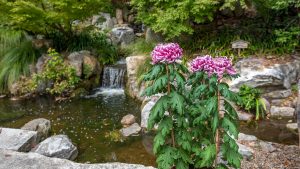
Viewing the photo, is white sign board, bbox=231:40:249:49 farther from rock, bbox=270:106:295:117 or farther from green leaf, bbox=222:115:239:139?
green leaf, bbox=222:115:239:139

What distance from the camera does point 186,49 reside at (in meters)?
8.77

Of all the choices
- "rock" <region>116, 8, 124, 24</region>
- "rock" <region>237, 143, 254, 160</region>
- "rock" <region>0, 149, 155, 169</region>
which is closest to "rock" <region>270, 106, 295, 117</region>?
"rock" <region>237, 143, 254, 160</region>

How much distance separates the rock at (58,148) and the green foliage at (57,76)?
3.53m

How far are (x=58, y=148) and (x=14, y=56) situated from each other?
17.9 ft

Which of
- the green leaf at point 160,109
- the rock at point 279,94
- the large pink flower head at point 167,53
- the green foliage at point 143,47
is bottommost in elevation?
the rock at point 279,94

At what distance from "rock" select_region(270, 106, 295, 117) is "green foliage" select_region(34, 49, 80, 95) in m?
5.12

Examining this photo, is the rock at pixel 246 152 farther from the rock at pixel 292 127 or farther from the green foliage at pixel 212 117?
the rock at pixel 292 127

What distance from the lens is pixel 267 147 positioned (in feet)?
16.4

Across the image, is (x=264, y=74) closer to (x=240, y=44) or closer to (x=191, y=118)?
(x=240, y=44)

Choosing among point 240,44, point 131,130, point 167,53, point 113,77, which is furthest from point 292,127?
point 113,77

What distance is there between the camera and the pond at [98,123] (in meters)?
5.61

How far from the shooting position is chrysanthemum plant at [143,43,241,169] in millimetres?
2930

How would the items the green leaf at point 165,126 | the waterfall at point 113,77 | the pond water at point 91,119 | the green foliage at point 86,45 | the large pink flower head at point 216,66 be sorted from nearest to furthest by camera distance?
1. the large pink flower head at point 216,66
2. the green leaf at point 165,126
3. the pond water at point 91,119
4. the waterfall at point 113,77
5. the green foliage at point 86,45

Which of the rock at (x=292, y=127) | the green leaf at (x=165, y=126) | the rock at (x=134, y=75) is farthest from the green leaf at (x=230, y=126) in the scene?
the rock at (x=134, y=75)
